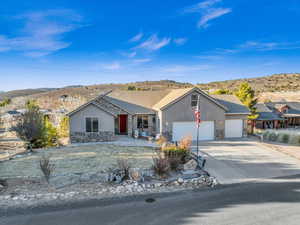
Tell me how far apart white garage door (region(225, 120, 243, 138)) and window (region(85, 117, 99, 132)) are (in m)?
14.3

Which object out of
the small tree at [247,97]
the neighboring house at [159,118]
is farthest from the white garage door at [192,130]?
the small tree at [247,97]

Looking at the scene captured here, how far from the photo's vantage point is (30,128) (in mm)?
15555

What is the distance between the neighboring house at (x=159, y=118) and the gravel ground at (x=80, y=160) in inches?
91.8

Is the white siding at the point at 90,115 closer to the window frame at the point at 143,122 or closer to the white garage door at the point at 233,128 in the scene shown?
the window frame at the point at 143,122

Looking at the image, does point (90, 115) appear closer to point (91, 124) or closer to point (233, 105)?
point (91, 124)

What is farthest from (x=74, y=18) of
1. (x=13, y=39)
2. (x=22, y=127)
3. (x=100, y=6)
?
(x=22, y=127)

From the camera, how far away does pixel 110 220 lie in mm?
5836

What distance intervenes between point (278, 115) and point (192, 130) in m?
22.6

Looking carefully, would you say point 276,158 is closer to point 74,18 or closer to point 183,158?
point 183,158

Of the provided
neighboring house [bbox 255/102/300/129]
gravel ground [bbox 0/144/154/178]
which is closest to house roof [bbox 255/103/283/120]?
neighboring house [bbox 255/102/300/129]

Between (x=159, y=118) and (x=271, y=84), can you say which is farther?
(x=271, y=84)

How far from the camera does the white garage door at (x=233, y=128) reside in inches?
856

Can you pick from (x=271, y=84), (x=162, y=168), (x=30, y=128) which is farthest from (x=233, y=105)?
(x=271, y=84)

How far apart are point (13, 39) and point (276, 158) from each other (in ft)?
85.4
